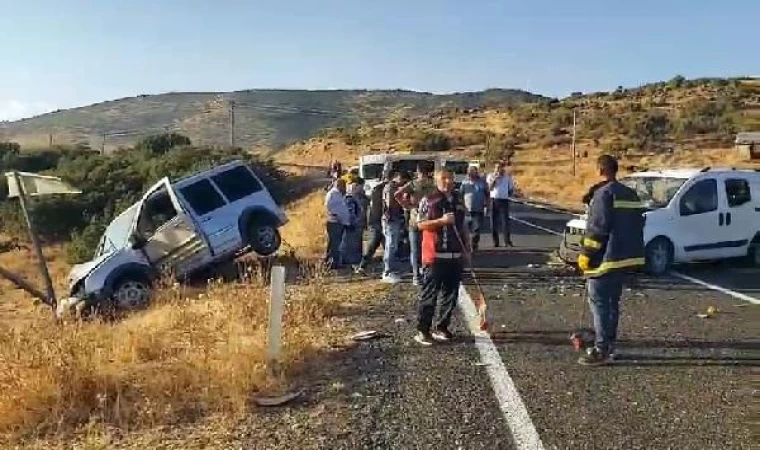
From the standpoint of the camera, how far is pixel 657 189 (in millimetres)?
13766

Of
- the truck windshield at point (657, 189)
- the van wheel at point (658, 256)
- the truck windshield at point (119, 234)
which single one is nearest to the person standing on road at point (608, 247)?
the van wheel at point (658, 256)

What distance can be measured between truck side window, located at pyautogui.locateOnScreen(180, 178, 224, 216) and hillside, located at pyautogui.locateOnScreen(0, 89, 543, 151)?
75987 millimetres

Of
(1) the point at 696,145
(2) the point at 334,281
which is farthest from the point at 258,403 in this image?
(1) the point at 696,145

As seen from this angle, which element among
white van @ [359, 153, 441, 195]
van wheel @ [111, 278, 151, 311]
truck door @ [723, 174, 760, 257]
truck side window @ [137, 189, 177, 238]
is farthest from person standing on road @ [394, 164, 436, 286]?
white van @ [359, 153, 441, 195]

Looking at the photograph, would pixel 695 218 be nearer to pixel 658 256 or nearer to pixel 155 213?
pixel 658 256

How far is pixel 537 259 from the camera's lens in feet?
→ 49.5

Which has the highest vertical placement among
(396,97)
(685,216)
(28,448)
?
(396,97)

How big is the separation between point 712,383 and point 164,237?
10161 millimetres

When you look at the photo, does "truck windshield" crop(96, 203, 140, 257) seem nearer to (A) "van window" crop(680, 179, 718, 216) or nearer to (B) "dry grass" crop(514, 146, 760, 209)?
(A) "van window" crop(680, 179, 718, 216)

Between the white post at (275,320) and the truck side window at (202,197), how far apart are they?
7.67 meters

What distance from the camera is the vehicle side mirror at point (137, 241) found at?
14656 mm

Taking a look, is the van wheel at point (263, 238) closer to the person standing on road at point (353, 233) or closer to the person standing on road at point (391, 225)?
the person standing on road at point (353, 233)

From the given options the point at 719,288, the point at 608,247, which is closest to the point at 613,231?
the point at 608,247

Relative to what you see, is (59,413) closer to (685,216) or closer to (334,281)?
(334,281)
